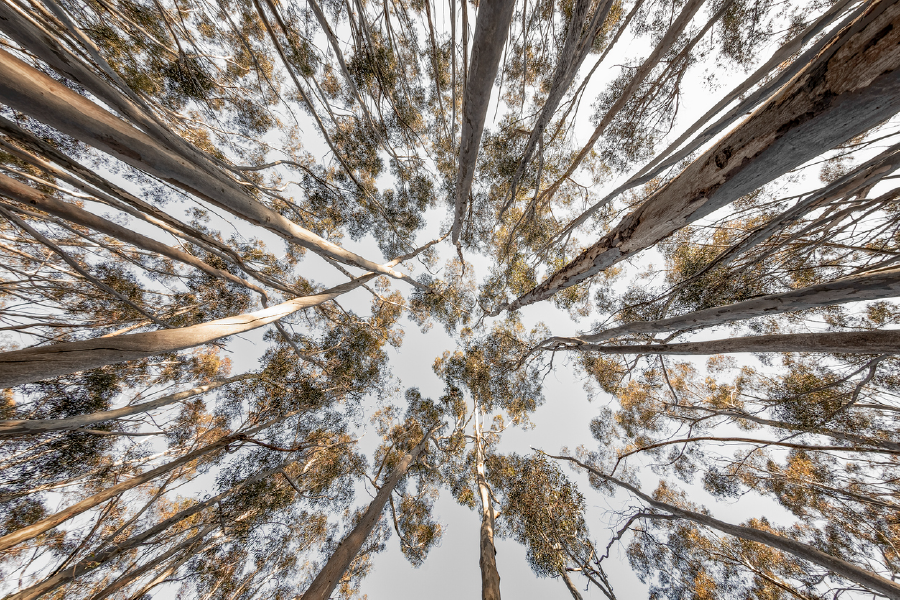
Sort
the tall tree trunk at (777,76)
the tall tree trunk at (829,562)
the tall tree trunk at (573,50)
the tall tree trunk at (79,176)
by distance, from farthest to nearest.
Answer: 1. the tall tree trunk at (829,562)
2. the tall tree trunk at (573,50)
3. the tall tree trunk at (79,176)
4. the tall tree trunk at (777,76)

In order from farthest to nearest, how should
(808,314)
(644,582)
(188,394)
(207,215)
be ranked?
(207,215) < (644,582) < (188,394) < (808,314)

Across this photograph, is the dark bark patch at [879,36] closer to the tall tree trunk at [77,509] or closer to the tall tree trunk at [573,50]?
the tall tree trunk at [573,50]

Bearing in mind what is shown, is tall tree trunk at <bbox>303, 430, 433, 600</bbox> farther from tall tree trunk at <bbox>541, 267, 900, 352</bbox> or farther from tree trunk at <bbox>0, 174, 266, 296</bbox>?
tall tree trunk at <bbox>541, 267, 900, 352</bbox>

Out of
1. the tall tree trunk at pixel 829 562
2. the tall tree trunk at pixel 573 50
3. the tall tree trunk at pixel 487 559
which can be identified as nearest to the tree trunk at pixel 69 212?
the tall tree trunk at pixel 573 50

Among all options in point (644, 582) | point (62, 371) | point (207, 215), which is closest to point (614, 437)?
point (644, 582)

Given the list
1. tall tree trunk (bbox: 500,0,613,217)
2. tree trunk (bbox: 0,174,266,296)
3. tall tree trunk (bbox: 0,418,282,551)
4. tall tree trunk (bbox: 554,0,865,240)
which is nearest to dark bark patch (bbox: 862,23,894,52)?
tall tree trunk (bbox: 554,0,865,240)

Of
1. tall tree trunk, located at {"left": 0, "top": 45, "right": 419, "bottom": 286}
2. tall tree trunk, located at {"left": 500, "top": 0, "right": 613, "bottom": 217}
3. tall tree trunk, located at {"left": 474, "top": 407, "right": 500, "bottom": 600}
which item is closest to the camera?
tall tree trunk, located at {"left": 0, "top": 45, "right": 419, "bottom": 286}

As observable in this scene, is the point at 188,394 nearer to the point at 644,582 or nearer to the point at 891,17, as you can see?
the point at 891,17
